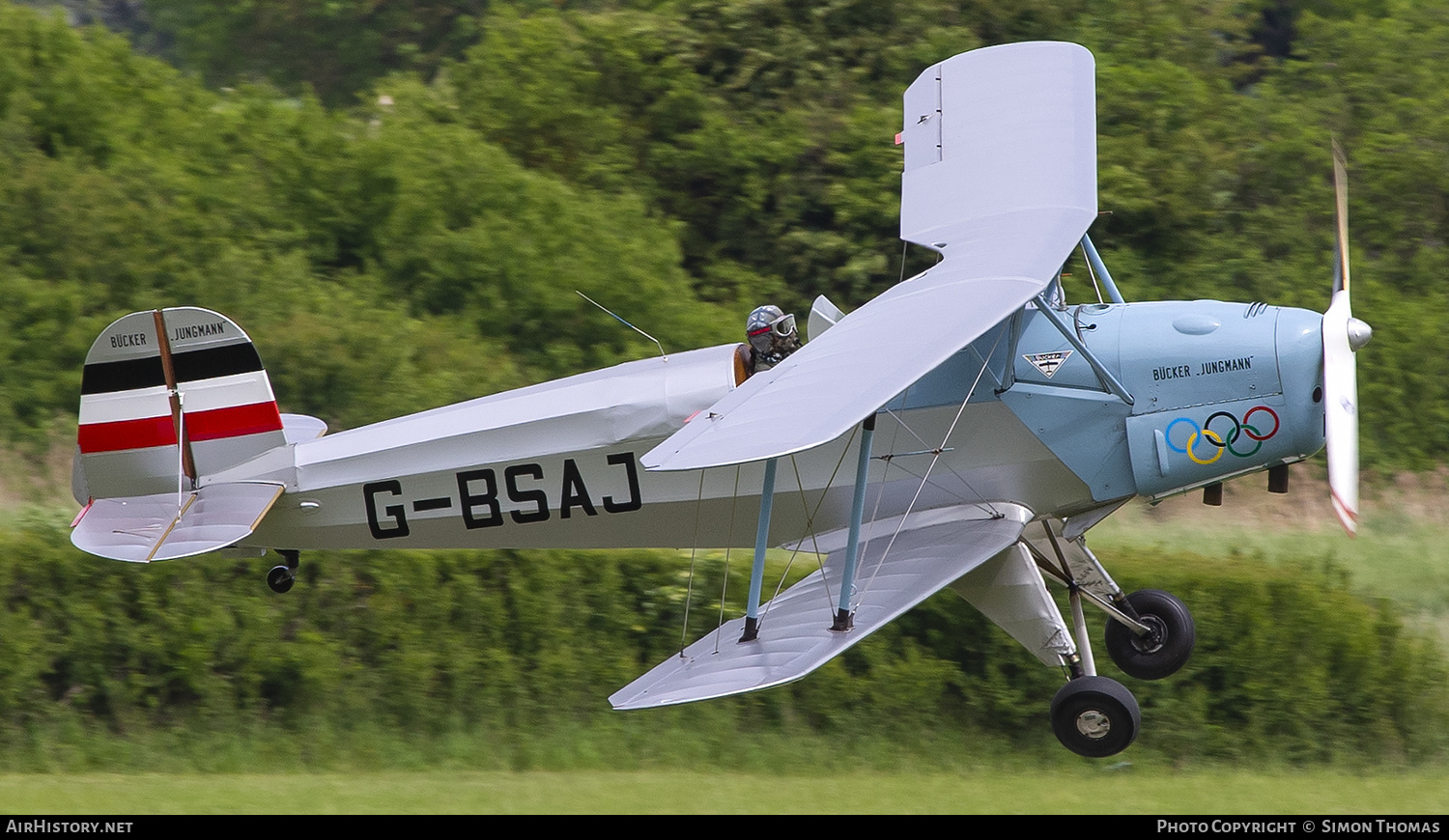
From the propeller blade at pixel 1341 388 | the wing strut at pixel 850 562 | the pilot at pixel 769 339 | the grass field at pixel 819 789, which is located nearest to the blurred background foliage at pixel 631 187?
the grass field at pixel 819 789

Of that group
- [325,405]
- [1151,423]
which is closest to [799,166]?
[325,405]

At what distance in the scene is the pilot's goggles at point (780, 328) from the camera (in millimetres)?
8250

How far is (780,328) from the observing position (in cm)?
828

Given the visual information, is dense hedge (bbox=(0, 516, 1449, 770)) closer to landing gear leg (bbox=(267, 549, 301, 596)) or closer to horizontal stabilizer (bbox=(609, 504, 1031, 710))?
landing gear leg (bbox=(267, 549, 301, 596))

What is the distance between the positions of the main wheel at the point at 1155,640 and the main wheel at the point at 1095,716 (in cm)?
85

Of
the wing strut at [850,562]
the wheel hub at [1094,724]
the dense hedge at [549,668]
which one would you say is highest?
the wing strut at [850,562]

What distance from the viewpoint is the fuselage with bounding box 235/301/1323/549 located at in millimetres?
7730

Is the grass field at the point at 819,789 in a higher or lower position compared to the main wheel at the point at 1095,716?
lower

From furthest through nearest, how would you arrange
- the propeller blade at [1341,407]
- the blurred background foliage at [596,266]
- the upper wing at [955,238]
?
1. the blurred background foliage at [596,266]
2. the propeller blade at [1341,407]
3. the upper wing at [955,238]

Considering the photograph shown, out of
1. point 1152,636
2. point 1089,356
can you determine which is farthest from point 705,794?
point 1089,356

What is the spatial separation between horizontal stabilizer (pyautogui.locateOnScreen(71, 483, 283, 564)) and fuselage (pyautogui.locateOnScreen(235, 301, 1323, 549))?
188 mm

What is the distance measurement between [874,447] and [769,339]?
801 millimetres

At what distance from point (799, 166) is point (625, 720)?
8803 mm

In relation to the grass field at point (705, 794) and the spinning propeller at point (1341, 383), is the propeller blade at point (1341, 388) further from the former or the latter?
the grass field at point (705, 794)
